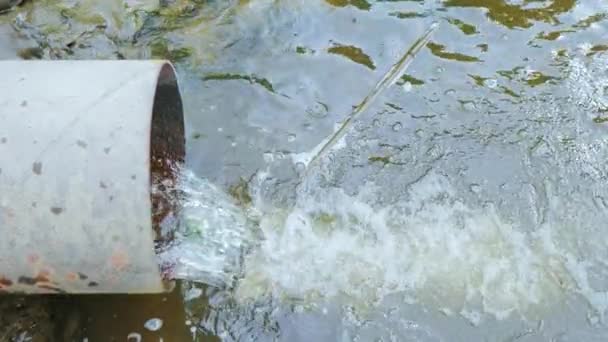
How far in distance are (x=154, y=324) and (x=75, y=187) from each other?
89cm

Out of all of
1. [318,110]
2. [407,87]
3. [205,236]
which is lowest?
[205,236]

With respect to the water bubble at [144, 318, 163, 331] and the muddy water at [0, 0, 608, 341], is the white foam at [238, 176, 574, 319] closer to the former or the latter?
the muddy water at [0, 0, 608, 341]

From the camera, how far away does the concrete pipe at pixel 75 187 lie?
2.58m

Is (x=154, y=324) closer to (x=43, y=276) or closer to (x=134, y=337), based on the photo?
(x=134, y=337)

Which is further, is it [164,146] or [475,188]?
[475,188]

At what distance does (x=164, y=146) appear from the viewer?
11.3 ft

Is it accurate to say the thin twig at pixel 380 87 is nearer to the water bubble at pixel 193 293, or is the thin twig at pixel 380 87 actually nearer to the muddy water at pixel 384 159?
the muddy water at pixel 384 159

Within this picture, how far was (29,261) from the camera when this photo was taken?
8.67 feet

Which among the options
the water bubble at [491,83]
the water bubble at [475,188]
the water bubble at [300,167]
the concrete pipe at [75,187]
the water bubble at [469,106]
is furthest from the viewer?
the water bubble at [491,83]

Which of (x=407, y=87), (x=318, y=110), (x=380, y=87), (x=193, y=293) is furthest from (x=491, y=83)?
(x=193, y=293)

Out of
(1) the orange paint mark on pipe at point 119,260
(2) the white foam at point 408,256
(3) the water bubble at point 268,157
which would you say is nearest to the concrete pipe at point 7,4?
(3) the water bubble at point 268,157

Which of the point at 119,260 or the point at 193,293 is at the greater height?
the point at 119,260

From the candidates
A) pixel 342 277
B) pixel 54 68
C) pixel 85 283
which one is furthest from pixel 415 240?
pixel 54 68

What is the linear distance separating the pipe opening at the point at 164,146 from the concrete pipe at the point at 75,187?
0.50 meters
